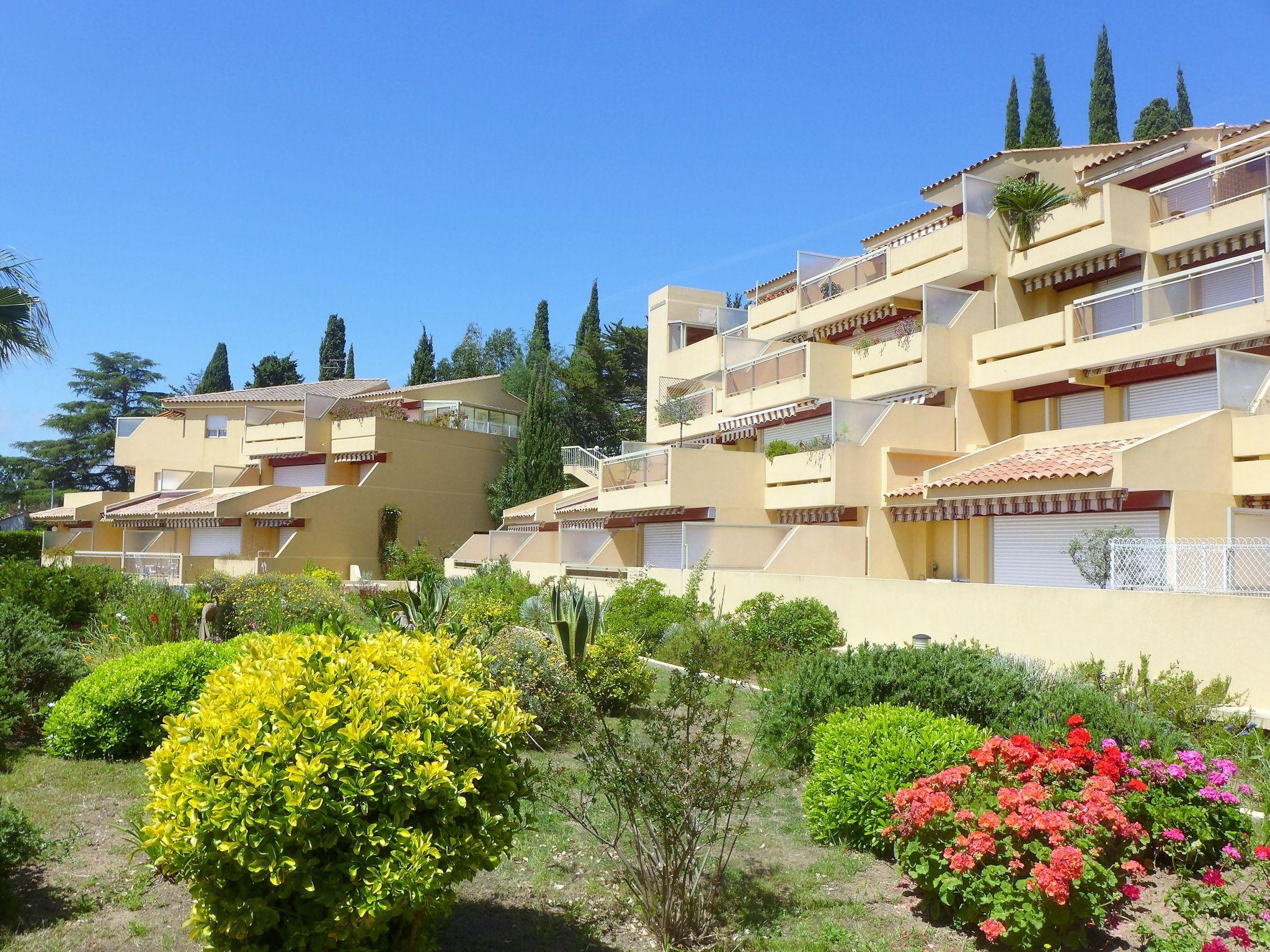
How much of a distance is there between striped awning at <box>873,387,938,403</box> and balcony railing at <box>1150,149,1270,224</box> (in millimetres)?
6321

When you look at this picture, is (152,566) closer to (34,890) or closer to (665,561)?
(665,561)

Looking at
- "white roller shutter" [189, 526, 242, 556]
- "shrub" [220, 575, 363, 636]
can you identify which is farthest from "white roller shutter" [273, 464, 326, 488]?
"shrub" [220, 575, 363, 636]

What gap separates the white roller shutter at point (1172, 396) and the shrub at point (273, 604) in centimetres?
1757

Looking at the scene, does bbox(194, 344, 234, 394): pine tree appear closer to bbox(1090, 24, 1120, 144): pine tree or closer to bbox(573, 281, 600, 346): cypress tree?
bbox(573, 281, 600, 346): cypress tree

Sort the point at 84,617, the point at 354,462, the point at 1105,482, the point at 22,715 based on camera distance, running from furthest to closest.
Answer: the point at 354,462, the point at 1105,482, the point at 84,617, the point at 22,715

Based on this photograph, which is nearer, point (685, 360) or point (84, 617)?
point (84, 617)

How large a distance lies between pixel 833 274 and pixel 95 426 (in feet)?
192

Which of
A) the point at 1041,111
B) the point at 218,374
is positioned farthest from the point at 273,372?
the point at 1041,111

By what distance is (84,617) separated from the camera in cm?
1460

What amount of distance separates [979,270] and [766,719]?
1833cm

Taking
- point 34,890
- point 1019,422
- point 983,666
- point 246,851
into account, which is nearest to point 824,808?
point 983,666

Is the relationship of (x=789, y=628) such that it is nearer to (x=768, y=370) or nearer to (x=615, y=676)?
(x=615, y=676)

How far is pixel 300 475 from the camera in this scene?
4275 centimetres

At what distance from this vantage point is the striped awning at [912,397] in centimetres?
2403
